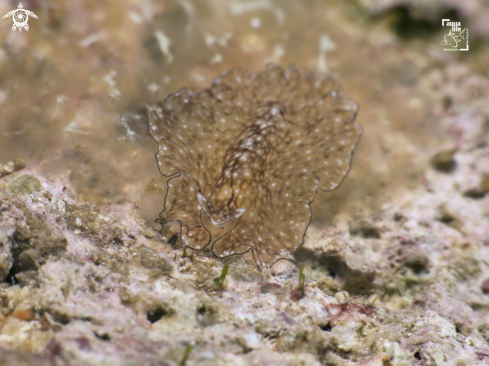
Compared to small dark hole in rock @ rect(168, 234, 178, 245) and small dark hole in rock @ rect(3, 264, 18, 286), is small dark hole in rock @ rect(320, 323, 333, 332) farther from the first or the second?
small dark hole in rock @ rect(3, 264, 18, 286)

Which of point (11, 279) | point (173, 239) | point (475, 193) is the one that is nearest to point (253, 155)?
point (173, 239)

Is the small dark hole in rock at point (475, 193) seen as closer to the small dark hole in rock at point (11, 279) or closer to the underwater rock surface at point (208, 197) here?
the underwater rock surface at point (208, 197)

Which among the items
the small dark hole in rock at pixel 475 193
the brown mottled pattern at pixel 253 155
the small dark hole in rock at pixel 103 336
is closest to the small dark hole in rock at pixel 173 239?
the brown mottled pattern at pixel 253 155

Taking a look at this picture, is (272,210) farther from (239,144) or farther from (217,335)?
(217,335)

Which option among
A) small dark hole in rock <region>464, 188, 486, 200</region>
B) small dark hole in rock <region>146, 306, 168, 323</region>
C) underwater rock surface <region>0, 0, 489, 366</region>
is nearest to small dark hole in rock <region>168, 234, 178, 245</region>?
underwater rock surface <region>0, 0, 489, 366</region>

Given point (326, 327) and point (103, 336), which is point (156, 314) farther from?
point (326, 327)
